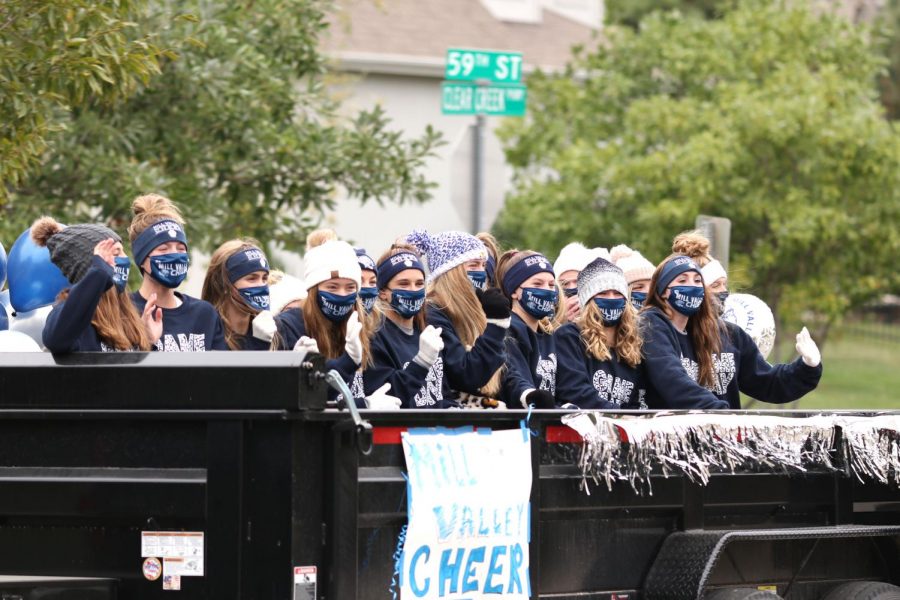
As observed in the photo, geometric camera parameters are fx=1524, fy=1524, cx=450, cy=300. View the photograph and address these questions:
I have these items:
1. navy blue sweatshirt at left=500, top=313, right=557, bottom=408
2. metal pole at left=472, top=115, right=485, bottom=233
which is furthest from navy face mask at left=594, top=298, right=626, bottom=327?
metal pole at left=472, top=115, right=485, bottom=233

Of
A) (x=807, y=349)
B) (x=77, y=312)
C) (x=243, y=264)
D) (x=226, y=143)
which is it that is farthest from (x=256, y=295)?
(x=226, y=143)

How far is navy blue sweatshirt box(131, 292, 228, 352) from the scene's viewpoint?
588 centimetres

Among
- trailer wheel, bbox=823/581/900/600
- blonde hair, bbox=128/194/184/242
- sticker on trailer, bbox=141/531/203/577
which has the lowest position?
trailer wheel, bbox=823/581/900/600

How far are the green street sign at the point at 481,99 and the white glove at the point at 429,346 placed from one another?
641 cm

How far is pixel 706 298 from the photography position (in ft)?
22.8

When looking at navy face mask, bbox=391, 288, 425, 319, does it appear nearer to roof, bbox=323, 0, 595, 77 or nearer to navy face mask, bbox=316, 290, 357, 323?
navy face mask, bbox=316, 290, 357, 323

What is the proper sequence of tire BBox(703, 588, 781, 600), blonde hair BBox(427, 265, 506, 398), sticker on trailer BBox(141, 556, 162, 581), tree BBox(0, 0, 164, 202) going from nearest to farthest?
1. sticker on trailer BBox(141, 556, 162, 581)
2. tire BBox(703, 588, 781, 600)
3. blonde hair BBox(427, 265, 506, 398)
4. tree BBox(0, 0, 164, 202)

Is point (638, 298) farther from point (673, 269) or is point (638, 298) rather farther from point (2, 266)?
point (2, 266)

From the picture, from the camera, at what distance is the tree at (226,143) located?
9.70 metres

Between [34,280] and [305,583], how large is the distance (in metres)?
2.15

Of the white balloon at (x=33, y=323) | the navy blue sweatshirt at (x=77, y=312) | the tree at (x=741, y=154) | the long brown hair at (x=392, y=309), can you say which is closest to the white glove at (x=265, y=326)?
the long brown hair at (x=392, y=309)

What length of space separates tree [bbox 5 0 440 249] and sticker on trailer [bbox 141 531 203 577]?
5.24m

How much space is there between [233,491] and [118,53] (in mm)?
3766

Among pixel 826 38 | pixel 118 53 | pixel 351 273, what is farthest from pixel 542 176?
pixel 351 273
